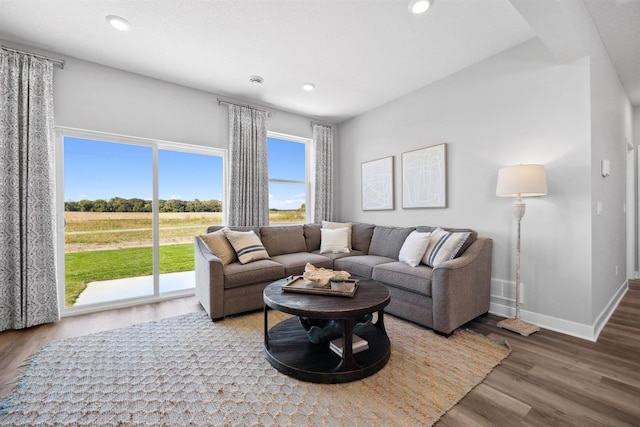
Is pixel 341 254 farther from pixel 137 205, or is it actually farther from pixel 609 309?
pixel 609 309

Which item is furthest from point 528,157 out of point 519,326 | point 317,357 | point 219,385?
point 219,385

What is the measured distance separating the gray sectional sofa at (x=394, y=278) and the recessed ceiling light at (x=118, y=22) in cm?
205

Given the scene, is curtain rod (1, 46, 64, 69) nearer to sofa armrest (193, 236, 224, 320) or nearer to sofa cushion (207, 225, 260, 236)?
sofa cushion (207, 225, 260, 236)

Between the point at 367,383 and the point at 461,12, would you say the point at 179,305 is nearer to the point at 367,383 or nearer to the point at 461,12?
the point at 367,383

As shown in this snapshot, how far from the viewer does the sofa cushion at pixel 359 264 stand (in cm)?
311

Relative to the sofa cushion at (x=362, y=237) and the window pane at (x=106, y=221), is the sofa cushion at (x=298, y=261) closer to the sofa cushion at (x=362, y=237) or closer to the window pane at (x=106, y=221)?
the sofa cushion at (x=362, y=237)

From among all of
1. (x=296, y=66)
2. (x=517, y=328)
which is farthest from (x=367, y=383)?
(x=296, y=66)

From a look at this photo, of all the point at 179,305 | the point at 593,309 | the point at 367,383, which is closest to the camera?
the point at 367,383

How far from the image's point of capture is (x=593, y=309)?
2354 millimetres

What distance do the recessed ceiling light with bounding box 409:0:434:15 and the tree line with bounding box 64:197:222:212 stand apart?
317 centimetres

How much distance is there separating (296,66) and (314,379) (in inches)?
118

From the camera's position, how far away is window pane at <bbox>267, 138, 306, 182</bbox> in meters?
4.55

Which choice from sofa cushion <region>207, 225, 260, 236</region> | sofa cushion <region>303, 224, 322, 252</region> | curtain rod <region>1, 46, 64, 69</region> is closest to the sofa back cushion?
sofa cushion <region>303, 224, 322, 252</region>

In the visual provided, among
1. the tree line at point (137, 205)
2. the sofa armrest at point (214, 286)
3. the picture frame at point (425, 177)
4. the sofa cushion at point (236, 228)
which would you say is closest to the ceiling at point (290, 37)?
the picture frame at point (425, 177)
